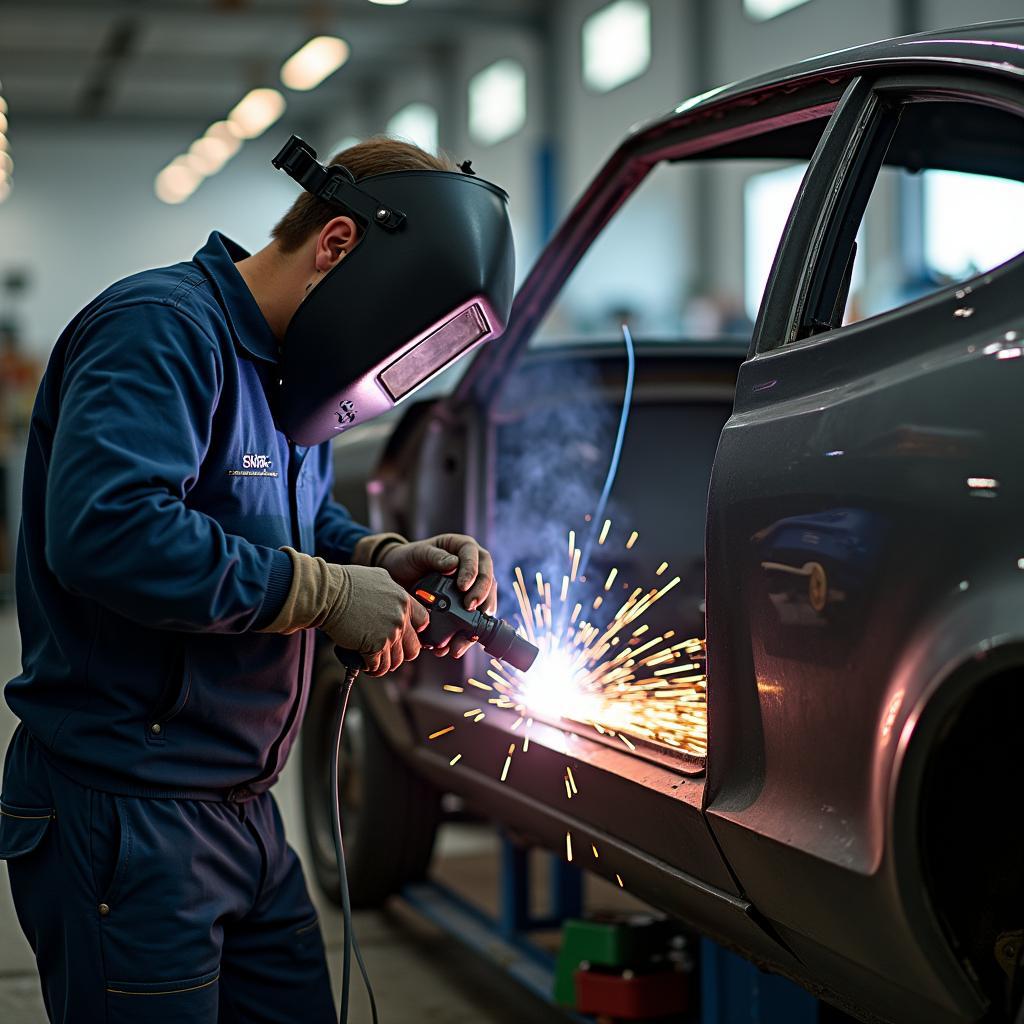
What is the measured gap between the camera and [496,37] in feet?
59.1

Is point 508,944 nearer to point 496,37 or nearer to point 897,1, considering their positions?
point 897,1

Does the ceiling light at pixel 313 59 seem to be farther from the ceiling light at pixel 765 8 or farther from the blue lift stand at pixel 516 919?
the blue lift stand at pixel 516 919

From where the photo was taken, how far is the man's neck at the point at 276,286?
212cm

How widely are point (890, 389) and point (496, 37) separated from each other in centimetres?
1727

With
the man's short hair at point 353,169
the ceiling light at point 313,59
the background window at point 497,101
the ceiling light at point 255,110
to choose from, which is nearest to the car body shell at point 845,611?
the man's short hair at point 353,169

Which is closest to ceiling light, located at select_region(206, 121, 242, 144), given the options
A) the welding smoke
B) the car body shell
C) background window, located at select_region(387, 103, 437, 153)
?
background window, located at select_region(387, 103, 437, 153)

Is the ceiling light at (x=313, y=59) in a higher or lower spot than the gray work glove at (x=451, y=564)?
higher

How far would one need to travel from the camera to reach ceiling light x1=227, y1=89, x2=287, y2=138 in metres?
18.6

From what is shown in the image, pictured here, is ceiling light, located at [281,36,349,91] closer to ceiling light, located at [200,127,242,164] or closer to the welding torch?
ceiling light, located at [200,127,242,164]

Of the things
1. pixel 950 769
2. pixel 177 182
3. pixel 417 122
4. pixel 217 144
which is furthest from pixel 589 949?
pixel 177 182

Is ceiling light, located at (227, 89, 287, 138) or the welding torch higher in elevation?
ceiling light, located at (227, 89, 287, 138)

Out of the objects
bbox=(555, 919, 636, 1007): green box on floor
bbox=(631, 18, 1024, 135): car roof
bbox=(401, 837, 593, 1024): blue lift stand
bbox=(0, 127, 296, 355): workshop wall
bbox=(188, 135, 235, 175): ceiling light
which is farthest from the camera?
bbox=(0, 127, 296, 355): workshop wall

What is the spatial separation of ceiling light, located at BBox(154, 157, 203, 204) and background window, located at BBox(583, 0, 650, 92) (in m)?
9.59

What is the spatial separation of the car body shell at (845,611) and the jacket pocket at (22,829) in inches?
36.6
